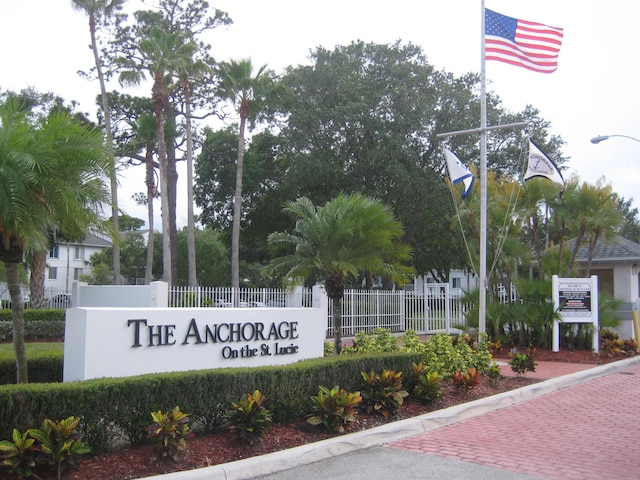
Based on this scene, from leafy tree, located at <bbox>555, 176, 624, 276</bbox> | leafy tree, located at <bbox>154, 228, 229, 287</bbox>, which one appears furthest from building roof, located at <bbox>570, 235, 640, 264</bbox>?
leafy tree, located at <bbox>154, 228, 229, 287</bbox>

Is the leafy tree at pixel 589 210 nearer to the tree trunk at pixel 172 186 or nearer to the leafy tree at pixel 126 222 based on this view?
the leafy tree at pixel 126 222

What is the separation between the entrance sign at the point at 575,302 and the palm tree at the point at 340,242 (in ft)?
20.8

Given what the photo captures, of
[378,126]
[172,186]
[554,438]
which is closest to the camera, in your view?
[554,438]

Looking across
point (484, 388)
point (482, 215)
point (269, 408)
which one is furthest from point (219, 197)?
point (269, 408)

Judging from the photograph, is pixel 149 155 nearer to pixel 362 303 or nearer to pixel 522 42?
pixel 362 303

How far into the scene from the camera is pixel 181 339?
9.05m

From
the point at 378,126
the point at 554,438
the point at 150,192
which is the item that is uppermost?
the point at 378,126

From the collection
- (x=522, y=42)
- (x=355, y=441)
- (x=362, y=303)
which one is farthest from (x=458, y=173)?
(x=355, y=441)

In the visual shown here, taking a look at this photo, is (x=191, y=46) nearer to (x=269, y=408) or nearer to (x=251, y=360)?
(x=251, y=360)

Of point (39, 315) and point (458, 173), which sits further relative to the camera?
point (39, 315)

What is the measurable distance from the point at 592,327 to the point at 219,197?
21.1 metres

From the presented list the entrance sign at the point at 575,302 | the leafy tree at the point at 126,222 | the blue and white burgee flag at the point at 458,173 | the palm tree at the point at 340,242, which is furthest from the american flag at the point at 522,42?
the leafy tree at the point at 126,222

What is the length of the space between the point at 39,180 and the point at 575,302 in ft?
47.1

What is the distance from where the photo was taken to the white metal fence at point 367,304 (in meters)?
19.0
